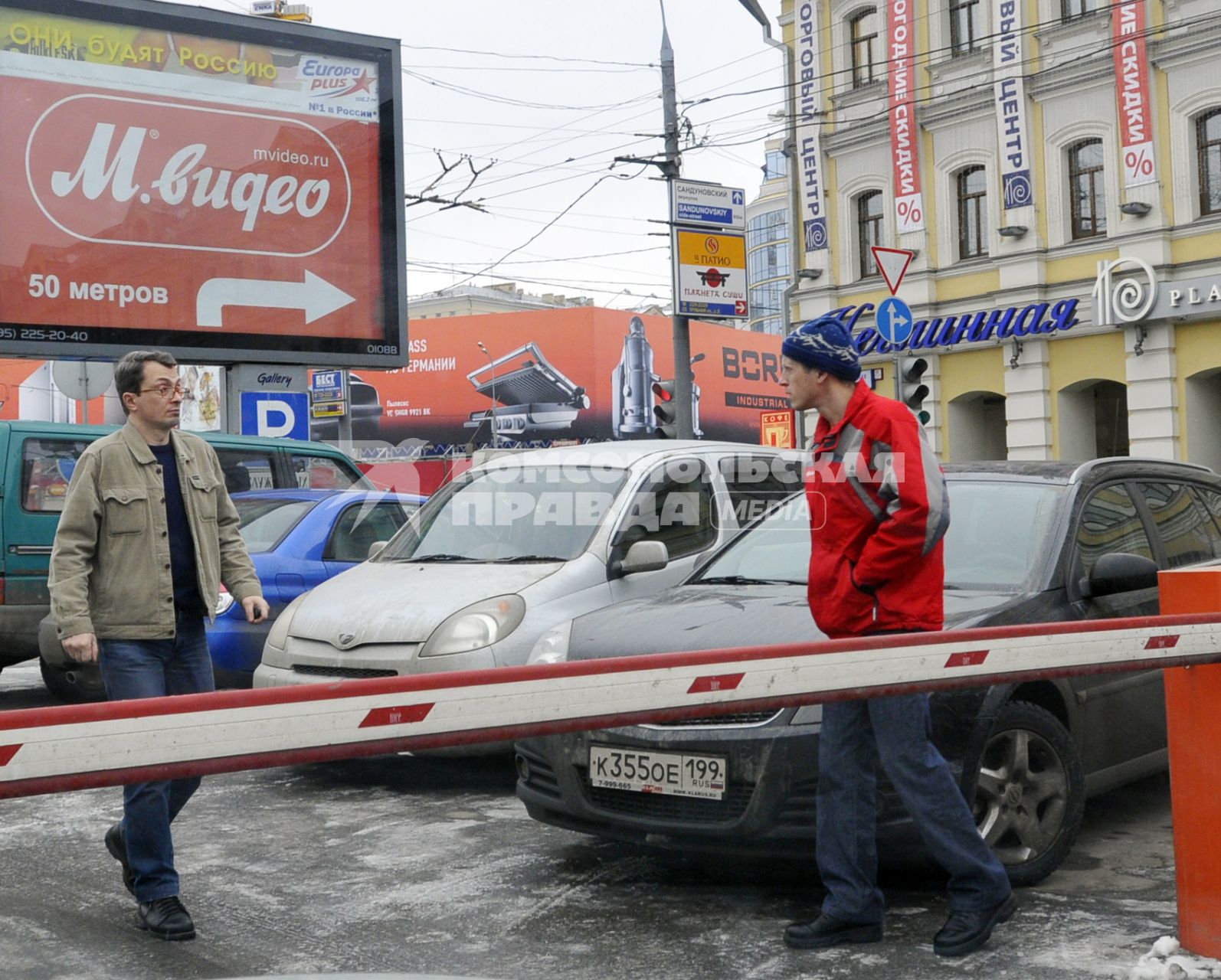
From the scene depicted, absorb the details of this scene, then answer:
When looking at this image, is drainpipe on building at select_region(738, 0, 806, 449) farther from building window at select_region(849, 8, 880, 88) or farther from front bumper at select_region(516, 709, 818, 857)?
front bumper at select_region(516, 709, 818, 857)

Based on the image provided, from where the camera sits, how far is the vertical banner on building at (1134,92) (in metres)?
22.7

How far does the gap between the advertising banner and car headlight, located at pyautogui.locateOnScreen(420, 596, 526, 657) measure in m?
10.5

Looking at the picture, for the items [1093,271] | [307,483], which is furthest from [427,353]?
[307,483]

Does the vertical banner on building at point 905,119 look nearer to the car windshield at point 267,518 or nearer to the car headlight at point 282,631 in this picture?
the car windshield at point 267,518

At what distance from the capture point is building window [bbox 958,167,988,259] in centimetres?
2573

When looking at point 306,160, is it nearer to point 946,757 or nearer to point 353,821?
point 353,821

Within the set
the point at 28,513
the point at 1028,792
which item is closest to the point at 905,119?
the point at 28,513

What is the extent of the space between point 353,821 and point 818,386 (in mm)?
2853

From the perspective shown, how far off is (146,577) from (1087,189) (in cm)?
2247

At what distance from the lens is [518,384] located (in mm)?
53250

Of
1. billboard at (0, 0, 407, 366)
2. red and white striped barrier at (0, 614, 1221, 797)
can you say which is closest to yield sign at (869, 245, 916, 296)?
billboard at (0, 0, 407, 366)

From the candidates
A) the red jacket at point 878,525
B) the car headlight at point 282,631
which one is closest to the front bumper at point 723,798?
the red jacket at point 878,525

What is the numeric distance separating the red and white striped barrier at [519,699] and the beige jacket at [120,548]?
7.01 ft

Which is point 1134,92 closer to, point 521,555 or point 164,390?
point 521,555
